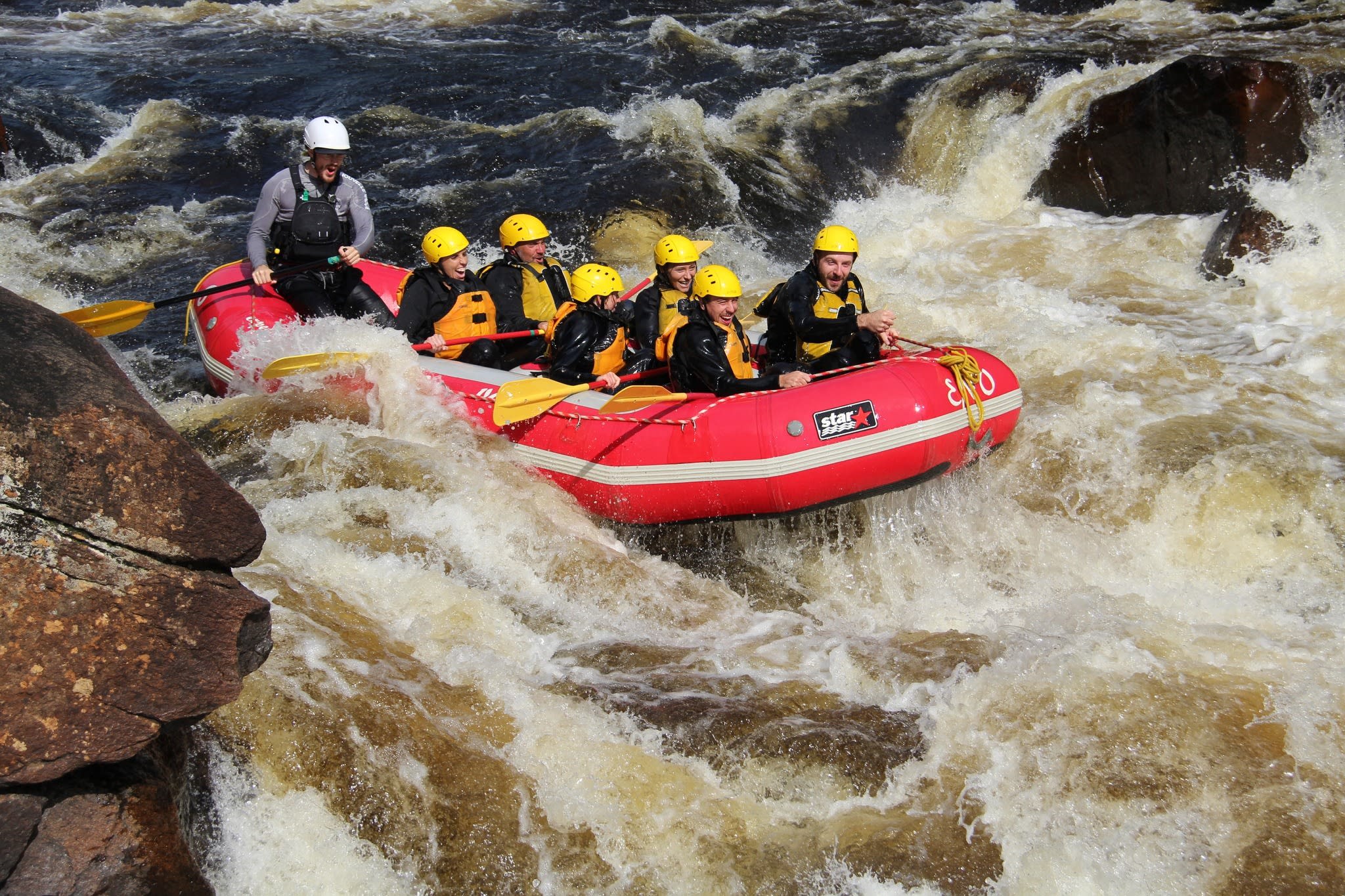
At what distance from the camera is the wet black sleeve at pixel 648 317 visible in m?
6.23

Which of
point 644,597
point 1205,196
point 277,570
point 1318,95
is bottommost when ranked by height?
point 644,597

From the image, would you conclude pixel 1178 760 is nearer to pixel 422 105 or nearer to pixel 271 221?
pixel 271 221

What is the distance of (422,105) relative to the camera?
1299cm

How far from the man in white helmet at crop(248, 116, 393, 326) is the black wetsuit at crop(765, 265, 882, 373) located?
2538 mm

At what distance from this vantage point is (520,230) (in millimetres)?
6762

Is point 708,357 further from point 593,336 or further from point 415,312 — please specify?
point 415,312

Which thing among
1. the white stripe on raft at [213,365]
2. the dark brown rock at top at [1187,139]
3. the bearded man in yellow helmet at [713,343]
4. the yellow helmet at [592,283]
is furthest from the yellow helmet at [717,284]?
the dark brown rock at top at [1187,139]

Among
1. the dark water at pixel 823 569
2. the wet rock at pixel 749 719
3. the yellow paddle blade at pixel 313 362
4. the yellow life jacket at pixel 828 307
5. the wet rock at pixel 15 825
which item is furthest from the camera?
the yellow paddle blade at pixel 313 362

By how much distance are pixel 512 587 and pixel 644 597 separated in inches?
25.6

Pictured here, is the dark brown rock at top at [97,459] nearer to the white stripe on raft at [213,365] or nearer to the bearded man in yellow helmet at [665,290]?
the bearded man in yellow helmet at [665,290]

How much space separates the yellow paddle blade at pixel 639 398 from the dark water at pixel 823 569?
0.70 m

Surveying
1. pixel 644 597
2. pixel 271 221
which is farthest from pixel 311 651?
pixel 271 221

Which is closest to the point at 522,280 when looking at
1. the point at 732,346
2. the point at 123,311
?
the point at 732,346

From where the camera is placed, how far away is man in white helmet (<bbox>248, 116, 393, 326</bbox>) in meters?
6.70
